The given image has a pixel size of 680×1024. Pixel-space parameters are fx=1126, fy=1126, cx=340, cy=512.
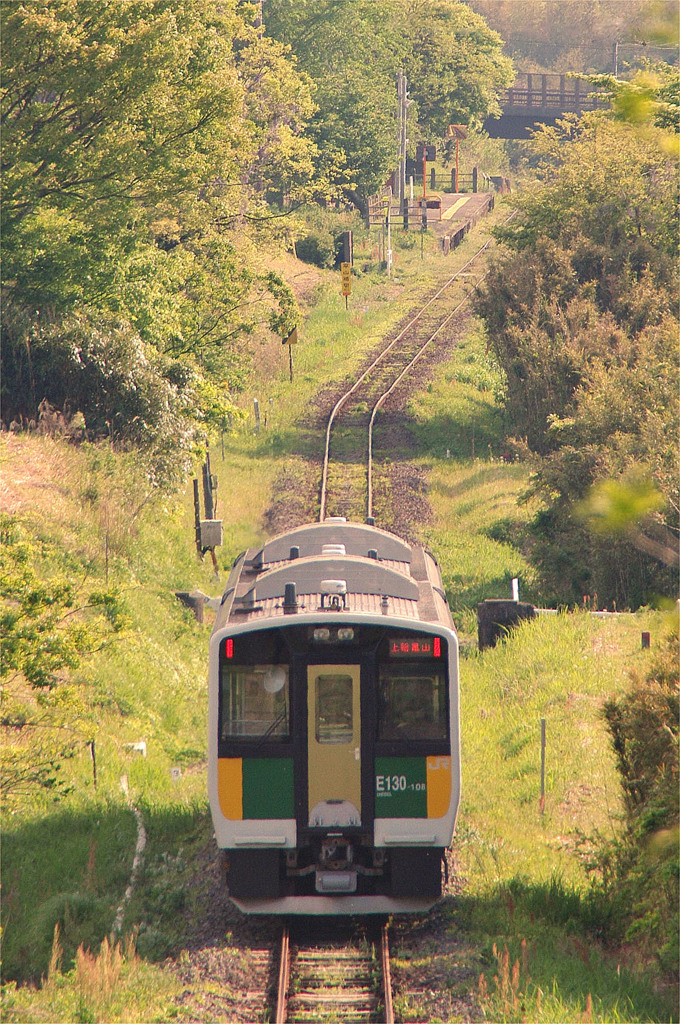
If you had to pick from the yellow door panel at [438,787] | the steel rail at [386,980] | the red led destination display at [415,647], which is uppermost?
the red led destination display at [415,647]

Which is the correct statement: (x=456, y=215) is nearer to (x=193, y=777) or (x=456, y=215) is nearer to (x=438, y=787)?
(x=193, y=777)

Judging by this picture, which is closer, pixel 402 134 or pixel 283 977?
pixel 283 977

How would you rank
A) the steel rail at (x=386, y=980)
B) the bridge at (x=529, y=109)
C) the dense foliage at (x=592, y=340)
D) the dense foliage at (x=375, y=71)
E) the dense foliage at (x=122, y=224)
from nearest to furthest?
the steel rail at (x=386, y=980) < the dense foliage at (x=592, y=340) < the dense foliage at (x=122, y=224) < the dense foliage at (x=375, y=71) < the bridge at (x=529, y=109)

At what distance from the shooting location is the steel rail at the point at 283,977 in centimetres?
860

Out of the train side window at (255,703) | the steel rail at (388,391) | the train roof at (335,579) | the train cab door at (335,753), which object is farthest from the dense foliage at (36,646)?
the steel rail at (388,391)

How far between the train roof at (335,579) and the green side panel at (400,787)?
1284 millimetres

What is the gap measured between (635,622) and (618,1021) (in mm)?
10252

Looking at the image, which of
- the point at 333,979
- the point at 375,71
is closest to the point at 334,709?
the point at 333,979

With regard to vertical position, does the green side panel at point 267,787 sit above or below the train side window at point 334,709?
below

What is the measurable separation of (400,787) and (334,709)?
0.89m

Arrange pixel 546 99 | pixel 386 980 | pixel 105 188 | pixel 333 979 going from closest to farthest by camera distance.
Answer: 1. pixel 386 980
2. pixel 333 979
3. pixel 105 188
4. pixel 546 99

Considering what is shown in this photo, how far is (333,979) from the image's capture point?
366 inches

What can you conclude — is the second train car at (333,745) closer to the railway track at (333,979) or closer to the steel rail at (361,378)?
the railway track at (333,979)

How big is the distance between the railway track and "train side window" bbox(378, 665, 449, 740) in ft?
5.95
